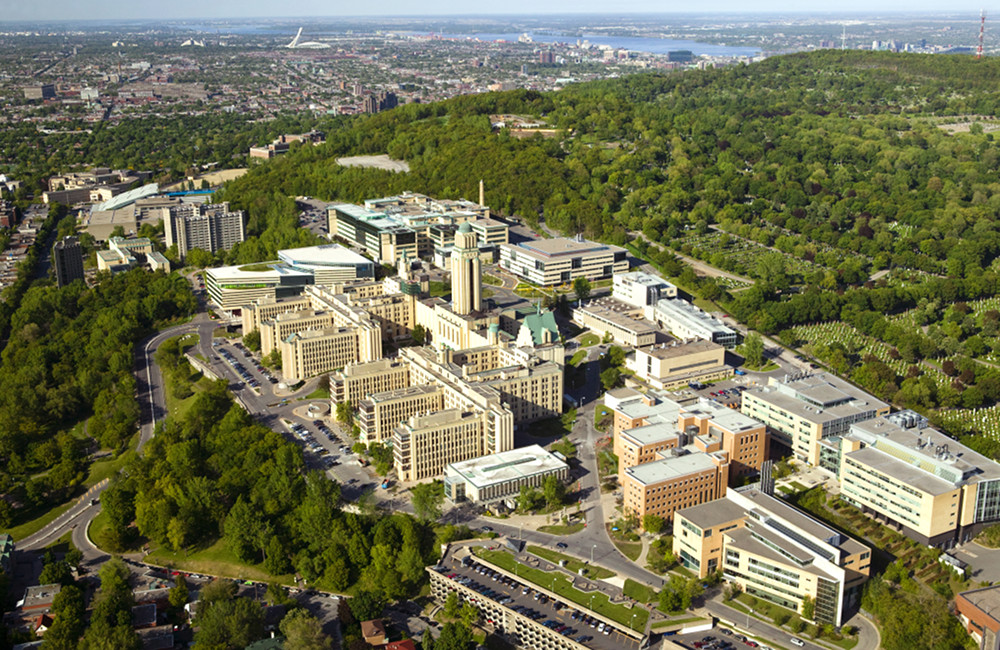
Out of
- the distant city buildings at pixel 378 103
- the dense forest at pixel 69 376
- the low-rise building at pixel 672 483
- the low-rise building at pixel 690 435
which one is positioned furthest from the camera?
the distant city buildings at pixel 378 103

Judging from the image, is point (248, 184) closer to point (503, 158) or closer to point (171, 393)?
point (503, 158)

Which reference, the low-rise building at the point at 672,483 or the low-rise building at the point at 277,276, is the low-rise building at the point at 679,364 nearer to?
the low-rise building at the point at 672,483

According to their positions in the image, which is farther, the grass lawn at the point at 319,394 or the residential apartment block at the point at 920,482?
the grass lawn at the point at 319,394

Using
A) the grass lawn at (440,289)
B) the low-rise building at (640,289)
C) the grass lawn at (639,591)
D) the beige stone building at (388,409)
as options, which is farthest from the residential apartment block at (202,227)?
the grass lawn at (639,591)

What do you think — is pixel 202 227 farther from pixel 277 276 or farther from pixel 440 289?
pixel 440 289

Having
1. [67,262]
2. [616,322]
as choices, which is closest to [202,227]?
[67,262]

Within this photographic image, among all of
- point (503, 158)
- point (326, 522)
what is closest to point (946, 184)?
point (503, 158)
